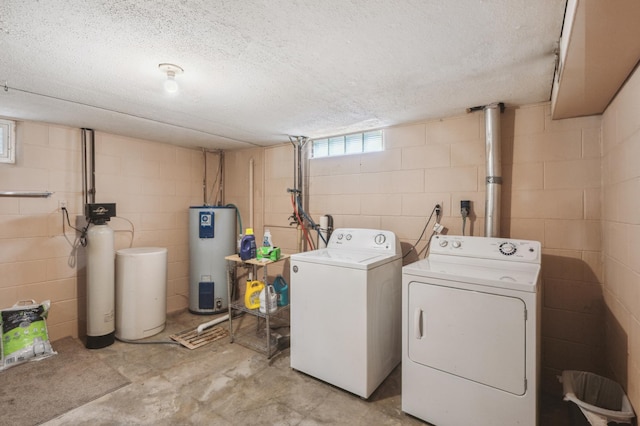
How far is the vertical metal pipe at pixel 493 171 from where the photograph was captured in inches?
84.4

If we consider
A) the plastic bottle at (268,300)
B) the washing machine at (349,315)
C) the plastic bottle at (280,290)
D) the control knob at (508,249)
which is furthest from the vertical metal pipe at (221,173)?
the control knob at (508,249)

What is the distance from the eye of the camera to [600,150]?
1.94 metres

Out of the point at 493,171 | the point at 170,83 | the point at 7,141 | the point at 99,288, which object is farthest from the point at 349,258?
the point at 7,141

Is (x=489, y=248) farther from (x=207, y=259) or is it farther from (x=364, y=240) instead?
(x=207, y=259)

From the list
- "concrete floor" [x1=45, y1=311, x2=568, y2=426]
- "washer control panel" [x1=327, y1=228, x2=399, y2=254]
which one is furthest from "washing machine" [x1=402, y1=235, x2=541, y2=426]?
"washer control panel" [x1=327, y1=228, x2=399, y2=254]

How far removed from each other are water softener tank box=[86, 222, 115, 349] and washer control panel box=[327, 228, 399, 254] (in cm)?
203

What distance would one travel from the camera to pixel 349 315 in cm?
204

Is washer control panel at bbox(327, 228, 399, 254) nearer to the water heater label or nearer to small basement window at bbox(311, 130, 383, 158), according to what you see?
small basement window at bbox(311, 130, 383, 158)

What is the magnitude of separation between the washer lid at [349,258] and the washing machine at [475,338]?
0.92ft

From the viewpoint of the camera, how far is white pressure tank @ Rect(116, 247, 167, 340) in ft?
9.27

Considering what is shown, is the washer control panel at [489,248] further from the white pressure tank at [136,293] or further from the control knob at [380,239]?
the white pressure tank at [136,293]

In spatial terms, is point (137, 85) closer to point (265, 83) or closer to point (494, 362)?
point (265, 83)

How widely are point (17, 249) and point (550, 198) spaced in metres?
4.25

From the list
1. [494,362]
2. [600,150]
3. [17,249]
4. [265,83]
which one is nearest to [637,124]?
[600,150]
